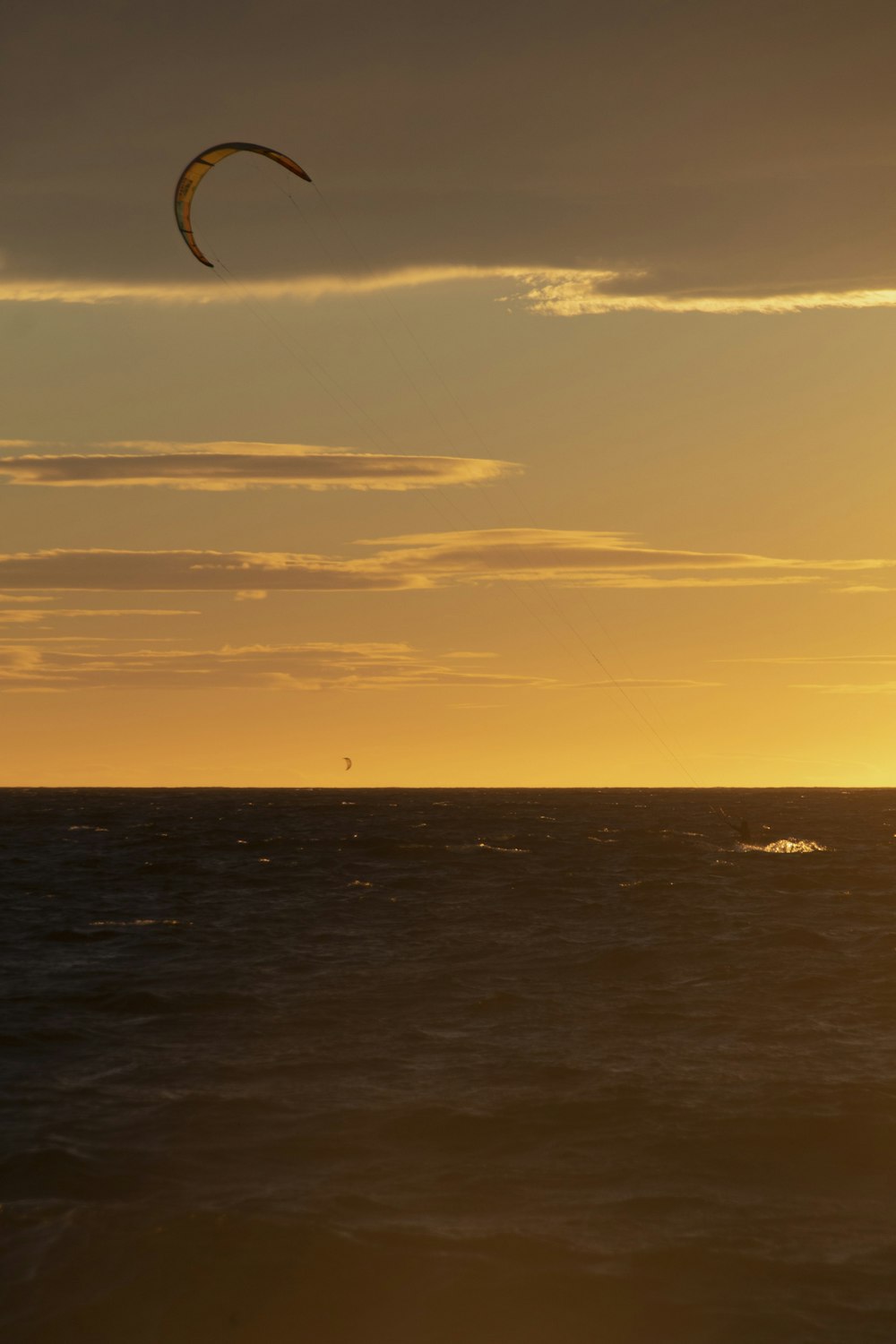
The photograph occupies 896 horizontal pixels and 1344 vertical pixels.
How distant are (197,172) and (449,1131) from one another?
23.2m

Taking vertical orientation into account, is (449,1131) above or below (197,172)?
below

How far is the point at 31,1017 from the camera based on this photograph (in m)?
26.6

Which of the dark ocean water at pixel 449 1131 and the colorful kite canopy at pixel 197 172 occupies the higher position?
the colorful kite canopy at pixel 197 172

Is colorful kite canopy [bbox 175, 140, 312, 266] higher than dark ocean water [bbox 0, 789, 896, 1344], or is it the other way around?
colorful kite canopy [bbox 175, 140, 312, 266]

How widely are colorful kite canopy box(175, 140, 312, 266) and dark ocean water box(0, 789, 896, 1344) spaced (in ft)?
57.5

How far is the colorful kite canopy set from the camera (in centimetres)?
3016

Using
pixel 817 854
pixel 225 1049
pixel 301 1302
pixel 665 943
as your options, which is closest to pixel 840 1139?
pixel 301 1302

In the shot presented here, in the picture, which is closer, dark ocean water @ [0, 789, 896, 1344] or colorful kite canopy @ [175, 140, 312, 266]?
dark ocean water @ [0, 789, 896, 1344]

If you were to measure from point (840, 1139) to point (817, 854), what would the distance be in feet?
210

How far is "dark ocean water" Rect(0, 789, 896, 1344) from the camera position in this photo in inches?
537

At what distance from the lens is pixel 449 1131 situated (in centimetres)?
1917

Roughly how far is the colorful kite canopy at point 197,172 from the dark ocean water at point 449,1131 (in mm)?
17511

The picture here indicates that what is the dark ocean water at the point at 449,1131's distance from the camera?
13.6 metres

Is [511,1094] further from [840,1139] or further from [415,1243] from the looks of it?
[415,1243]
